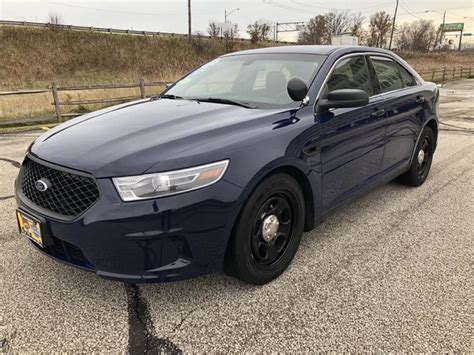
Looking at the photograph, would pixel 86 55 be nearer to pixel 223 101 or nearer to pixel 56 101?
pixel 56 101

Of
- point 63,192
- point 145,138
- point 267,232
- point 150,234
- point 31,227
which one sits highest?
point 145,138

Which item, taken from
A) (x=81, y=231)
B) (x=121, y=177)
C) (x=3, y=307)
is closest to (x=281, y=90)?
(x=121, y=177)

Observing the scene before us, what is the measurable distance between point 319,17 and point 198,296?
7702 cm

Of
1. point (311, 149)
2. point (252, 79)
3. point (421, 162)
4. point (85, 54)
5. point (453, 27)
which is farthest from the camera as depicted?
point (453, 27)

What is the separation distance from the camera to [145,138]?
2395 millimetres

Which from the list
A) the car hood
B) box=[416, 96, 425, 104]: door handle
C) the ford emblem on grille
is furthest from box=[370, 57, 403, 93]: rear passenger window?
the ford emblem on grille

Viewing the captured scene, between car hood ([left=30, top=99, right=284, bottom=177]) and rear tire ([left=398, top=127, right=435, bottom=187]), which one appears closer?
car hood ([left=30, top=99, right=284, bottom=177])

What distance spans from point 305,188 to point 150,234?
1274 mm

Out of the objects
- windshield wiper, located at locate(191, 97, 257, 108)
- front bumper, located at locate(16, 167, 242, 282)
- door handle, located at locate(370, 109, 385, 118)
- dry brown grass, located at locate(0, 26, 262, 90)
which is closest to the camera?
front bumper, located at locate(16, 167, 242, 282)

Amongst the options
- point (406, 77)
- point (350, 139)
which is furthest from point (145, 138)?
point (406, 77)

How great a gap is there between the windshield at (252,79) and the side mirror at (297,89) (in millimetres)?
77

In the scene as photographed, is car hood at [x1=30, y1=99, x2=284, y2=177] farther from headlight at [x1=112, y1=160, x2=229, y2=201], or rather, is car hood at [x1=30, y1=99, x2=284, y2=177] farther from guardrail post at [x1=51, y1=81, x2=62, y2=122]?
guardrail post at [x1=51, y1=81, x2=62, y2=122]

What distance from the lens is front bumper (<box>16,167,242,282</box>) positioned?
207 centimetres

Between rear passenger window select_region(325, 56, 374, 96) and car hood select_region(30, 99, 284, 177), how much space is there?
808 millimetres
